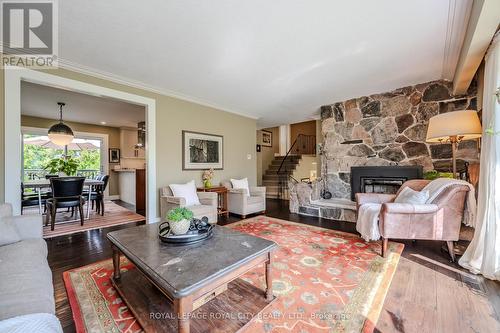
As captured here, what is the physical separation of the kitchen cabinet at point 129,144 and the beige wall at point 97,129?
0.20 metres

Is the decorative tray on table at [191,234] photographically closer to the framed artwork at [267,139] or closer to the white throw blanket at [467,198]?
the white throw blanket at [467,198]

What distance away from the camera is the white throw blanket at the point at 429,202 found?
7.80 feet

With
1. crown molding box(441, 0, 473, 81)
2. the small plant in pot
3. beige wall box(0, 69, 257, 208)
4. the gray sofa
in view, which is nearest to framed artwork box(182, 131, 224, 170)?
beige wall box(0, 69, 257, 208)

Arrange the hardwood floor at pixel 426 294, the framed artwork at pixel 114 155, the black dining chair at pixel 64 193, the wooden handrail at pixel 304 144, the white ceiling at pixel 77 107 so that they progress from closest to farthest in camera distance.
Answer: the hardwood floor at pixel 426 294 → the black dining chair at pixel 64 193 → the white ceiling at pixel 77 107 → the framed artwork at pixel 114 155 → the wooden handrail at pixel 304 144

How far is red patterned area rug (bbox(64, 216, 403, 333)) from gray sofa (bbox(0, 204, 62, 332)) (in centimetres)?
43

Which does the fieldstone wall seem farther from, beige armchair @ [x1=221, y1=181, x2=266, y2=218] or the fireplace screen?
beige armchair @ [x1=221, y1=181, x2=266, y2=218]

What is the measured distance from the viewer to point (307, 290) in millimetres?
1846

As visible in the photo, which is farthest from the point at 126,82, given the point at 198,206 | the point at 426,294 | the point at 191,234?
the point at 426,294

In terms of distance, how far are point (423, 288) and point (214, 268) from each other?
6.13 ft

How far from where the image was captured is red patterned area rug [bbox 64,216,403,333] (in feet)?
4.81

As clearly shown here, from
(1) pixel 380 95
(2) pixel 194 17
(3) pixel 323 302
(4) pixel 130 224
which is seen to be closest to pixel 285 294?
(3) pixel 323 302

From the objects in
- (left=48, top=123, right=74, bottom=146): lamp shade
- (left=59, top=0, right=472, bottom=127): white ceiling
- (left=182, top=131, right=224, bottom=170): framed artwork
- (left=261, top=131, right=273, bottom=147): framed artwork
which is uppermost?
(left=59, top=0, right=472, bottom=127): white ceiling

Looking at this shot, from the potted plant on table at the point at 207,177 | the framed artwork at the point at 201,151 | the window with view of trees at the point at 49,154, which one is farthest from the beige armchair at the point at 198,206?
the window with view of trees at the point at 49,154

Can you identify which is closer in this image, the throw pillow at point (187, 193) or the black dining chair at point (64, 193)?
the black dining chair at point (64, 193)
